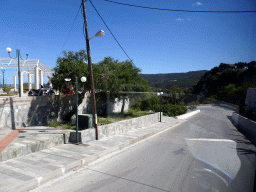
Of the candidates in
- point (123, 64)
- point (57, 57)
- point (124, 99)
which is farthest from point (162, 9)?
point (124, 99)

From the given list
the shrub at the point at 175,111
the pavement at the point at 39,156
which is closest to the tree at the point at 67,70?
the pavement at the point at 39,156

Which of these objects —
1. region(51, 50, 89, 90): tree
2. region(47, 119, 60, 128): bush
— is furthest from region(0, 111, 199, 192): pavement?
region(51, 50, 89, 90): tree

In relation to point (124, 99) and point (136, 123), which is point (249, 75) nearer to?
point (136, 123)

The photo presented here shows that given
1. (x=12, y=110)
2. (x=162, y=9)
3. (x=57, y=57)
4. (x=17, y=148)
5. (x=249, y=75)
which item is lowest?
(x=17, y=148)

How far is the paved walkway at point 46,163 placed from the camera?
462 centimetres

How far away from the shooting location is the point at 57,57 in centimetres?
1141

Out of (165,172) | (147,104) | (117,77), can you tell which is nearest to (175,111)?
(147,104)

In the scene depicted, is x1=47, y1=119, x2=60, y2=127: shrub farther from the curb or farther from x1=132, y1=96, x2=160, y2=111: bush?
x1=132, y1=96, x2=160, y2=111: bush

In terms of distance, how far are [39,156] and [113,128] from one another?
4901 mm

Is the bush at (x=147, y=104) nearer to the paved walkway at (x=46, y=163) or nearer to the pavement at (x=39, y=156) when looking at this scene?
the pavement at (x=39, y=156)

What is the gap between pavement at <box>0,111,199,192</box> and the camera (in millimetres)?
4770

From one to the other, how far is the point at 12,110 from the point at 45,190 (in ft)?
20.8

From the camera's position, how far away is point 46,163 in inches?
231

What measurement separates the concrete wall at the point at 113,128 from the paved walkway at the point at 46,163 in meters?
0.46
